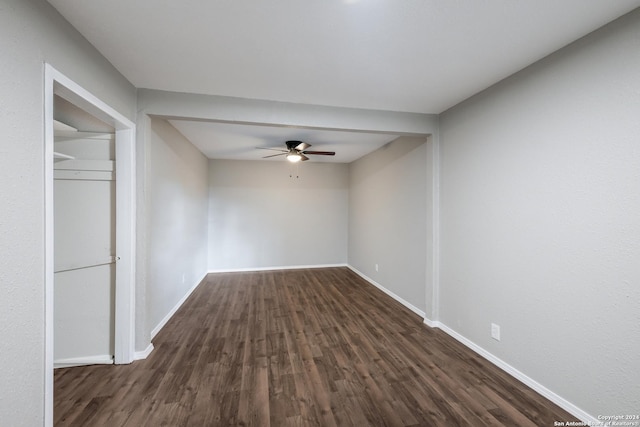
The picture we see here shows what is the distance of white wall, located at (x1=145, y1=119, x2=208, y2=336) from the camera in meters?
2.73

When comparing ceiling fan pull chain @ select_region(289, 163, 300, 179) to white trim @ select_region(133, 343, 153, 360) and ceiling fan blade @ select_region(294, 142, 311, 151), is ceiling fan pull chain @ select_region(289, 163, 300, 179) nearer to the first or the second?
ceiling fan blade @ select_region(294, 142, 311, 151)

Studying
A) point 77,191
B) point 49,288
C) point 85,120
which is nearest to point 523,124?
point 49,288

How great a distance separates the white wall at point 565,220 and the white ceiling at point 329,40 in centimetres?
23

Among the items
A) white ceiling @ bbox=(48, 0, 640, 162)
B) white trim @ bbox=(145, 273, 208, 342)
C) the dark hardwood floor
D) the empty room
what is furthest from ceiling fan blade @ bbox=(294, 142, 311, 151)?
white trim @ bbox=(145, 273, 208, 342)

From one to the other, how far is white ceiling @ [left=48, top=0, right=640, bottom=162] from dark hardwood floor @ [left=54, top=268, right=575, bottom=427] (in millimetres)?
2496

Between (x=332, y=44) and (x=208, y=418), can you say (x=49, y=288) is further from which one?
(x=332, y=44)

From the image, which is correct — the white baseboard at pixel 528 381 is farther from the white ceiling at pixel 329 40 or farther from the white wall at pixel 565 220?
the white ceiling at pixel 329 40

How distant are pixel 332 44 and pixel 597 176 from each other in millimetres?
1886

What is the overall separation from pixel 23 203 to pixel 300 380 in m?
2.08

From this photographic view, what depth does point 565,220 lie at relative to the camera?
178 cm

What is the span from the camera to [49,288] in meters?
1.38

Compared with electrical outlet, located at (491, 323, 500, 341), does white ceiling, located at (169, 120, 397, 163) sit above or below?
above

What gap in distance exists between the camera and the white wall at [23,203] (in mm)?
1132

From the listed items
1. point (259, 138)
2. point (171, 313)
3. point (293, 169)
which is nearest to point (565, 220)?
point (259, 138)
